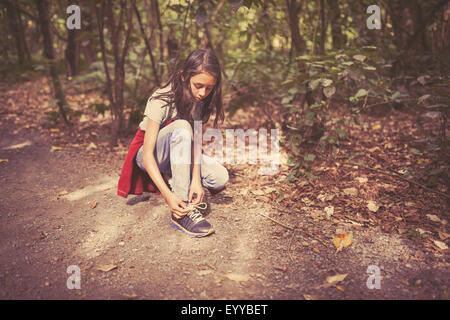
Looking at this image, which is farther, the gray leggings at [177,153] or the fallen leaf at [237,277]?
the gray leggings at [177,153]

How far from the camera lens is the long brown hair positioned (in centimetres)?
202

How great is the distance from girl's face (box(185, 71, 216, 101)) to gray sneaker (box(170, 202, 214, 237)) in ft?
2.50

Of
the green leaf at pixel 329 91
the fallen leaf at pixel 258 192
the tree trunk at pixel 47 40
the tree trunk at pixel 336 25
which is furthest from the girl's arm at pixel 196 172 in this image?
the tree trunk at pixel 336 25

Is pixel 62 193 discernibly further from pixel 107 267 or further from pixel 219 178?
pixel 219 178

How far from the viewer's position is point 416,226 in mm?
2117

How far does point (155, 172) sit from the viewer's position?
79.9 inches

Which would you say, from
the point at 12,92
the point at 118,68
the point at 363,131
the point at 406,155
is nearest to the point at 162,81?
the point at 118,68

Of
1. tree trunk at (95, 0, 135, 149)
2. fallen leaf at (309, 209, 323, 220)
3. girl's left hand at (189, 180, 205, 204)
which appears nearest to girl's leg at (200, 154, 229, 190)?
girl's left hand at (189, 180, 205, 204)

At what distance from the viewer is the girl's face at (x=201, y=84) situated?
2029mm

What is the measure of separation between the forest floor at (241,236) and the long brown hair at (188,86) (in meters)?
0.80

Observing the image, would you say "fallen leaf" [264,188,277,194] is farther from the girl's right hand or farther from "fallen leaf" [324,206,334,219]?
the girl's right hand

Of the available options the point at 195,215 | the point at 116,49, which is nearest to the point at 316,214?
the point at 195,215

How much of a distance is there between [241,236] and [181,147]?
733mm

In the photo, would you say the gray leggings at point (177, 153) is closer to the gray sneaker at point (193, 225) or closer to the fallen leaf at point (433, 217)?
the gray sneaker at point (193, 225)
